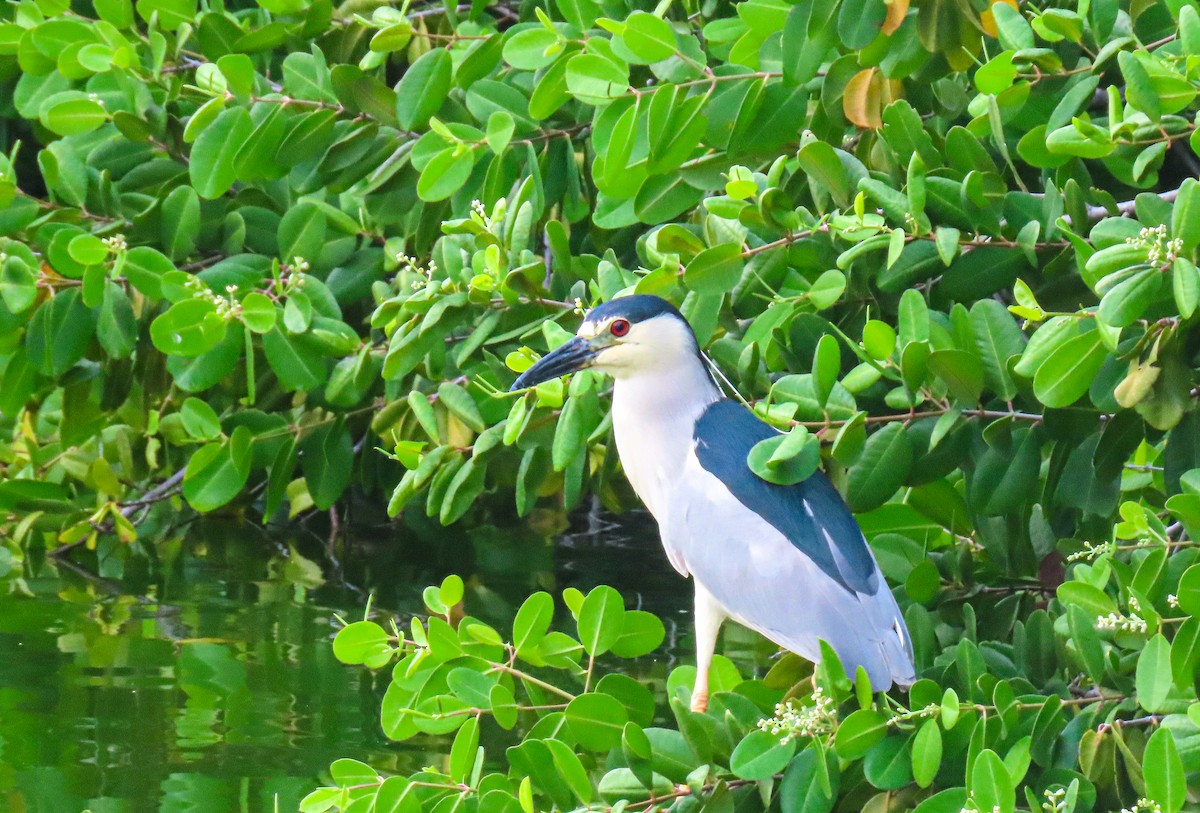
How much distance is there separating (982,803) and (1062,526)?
3.73 feet

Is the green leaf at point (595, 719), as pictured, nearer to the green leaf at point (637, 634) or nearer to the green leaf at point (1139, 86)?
the green leaf at point (637, 634)

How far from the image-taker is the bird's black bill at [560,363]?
8.52 feet

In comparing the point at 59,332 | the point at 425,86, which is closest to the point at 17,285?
the point at 59,332

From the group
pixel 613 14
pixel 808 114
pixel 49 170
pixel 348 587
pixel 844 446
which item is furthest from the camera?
pixel 348 587

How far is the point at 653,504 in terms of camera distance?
2.79 metres

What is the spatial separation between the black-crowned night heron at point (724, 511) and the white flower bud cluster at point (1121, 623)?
354 millimetres

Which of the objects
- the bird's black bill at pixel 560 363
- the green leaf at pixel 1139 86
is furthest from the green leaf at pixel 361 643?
the green leaf at pixel 1139 86

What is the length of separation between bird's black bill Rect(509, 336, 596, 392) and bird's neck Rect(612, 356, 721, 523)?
0.11 meters

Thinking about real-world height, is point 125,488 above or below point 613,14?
below

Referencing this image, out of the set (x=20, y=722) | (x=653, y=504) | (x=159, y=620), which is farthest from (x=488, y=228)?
(x=159, y=620)

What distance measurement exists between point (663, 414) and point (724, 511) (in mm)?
210

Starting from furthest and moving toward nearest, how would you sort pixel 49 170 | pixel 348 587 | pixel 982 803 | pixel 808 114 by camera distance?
pixel 348 587
pixel 49 170
pixel 808 114
pixel 982 803

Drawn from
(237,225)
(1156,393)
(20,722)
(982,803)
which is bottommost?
(20,722)

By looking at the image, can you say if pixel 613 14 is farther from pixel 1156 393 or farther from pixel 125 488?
pixel 125 488
